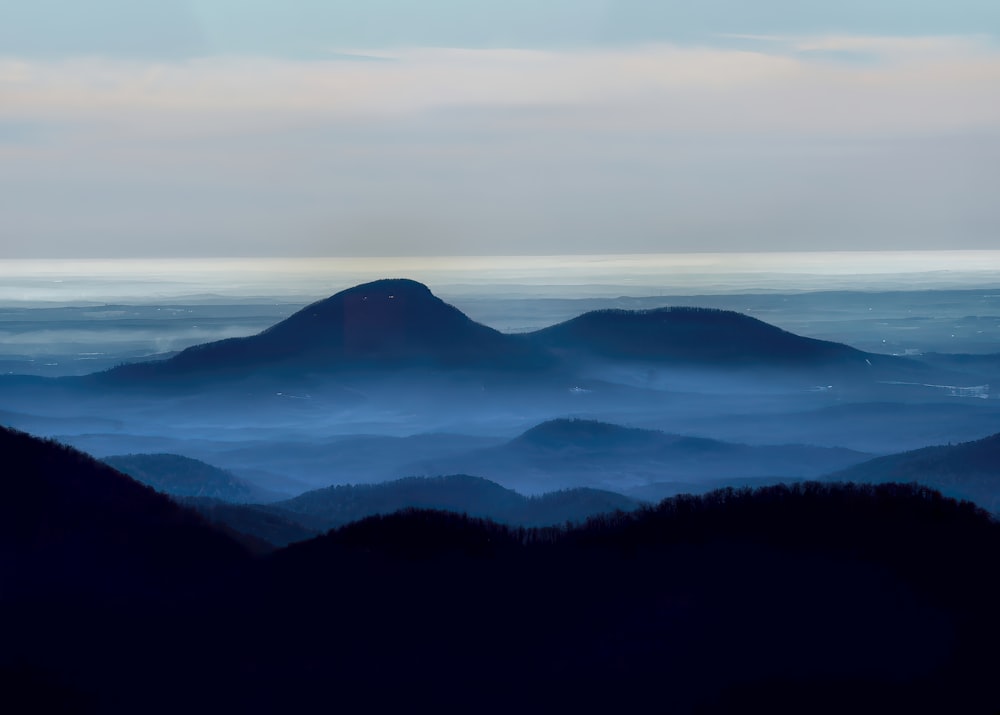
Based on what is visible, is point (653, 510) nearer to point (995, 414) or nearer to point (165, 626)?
point (165, 626)

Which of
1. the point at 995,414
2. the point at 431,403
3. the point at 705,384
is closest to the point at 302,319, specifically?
the point at 431,403

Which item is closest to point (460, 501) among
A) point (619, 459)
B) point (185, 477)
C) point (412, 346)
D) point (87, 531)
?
point (185, 477)

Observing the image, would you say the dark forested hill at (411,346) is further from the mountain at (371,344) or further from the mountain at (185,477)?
the mountain at (185,477)

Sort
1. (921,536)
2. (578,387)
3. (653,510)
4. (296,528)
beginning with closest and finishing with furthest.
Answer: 1. (921,536)
2. (653,510)
3. (296,528)
4. (578,387)

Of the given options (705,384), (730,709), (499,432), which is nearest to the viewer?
(730,709)

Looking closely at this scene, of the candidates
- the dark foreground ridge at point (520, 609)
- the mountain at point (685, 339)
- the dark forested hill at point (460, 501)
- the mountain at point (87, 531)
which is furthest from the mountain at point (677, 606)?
the mountain at point (685, 339)

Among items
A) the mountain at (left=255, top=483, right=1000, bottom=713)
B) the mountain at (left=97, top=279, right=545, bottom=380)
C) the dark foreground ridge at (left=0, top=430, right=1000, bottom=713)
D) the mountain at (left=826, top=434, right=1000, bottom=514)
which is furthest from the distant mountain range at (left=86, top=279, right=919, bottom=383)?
the mountain at (left=255, top=483, right=1000, bottom=713)

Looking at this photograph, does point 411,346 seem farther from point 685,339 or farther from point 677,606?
point 677,606

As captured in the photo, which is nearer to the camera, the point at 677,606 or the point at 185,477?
the point at 677,606
